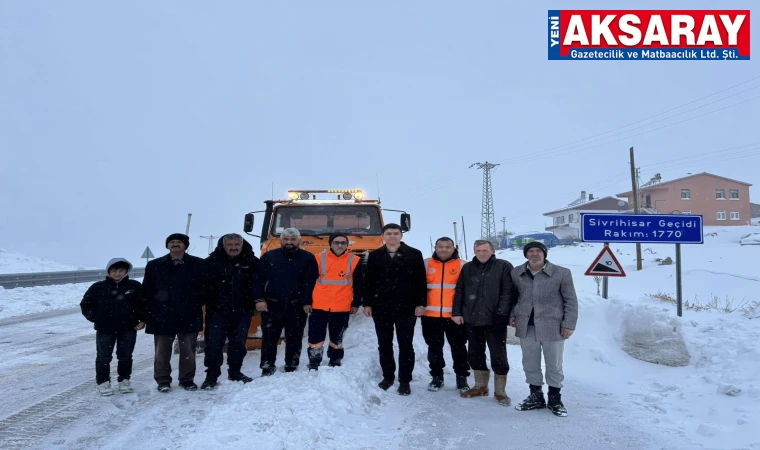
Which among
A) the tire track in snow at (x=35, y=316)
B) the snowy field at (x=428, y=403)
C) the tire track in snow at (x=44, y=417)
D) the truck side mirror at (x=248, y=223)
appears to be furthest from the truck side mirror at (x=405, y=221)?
the tire track in snow at (x=35, y=316)

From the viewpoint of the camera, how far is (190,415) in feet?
15.2

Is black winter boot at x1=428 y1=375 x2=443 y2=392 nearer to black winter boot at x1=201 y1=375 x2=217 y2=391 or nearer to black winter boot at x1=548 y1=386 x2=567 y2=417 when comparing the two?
black winter boot at x1=548 y1=386 x2=567 y2=417

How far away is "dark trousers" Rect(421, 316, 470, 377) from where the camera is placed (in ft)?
18.2

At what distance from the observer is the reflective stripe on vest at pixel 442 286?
5465 millimetres

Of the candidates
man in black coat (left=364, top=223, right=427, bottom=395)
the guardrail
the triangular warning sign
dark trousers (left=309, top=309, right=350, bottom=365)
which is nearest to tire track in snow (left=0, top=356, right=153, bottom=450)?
dark trousers (left=309, top=309, right=350, bottom=365)

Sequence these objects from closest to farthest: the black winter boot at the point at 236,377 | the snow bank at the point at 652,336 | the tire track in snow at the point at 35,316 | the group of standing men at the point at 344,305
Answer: the group of standing men at the point at 344,305 → the black winter boot at the point at 236,377 → the snow bank at the point at 652,336 → the tire track in snow at the point at 35,316

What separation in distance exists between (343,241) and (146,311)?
2.34 meters

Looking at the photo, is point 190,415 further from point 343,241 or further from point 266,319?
point 343,241

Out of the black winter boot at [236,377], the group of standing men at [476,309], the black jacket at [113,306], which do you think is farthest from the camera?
the black winter boot at [236,377]

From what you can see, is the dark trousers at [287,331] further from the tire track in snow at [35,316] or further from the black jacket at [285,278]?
the tire track in snow at [35,316]

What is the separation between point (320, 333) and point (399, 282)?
3.87ft

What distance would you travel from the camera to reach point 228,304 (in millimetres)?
5625

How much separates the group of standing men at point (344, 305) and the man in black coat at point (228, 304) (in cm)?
1

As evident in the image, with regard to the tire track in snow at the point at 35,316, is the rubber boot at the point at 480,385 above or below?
above
